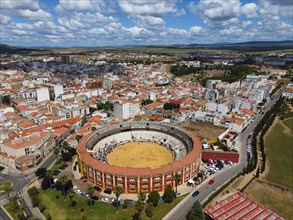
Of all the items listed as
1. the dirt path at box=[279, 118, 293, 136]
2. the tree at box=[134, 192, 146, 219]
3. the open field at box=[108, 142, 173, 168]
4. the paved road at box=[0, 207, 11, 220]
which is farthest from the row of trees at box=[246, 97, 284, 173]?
the paved road at box=[0, 207, 11, 220]

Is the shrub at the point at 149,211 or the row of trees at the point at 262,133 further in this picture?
the row of trees at the point at 262,133

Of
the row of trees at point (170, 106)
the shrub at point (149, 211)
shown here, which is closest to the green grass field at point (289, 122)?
the row of trees at point (170, 106)

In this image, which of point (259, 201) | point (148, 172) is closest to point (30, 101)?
point (148, 172)

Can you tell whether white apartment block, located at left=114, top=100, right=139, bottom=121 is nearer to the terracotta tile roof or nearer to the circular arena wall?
the circular arena wall

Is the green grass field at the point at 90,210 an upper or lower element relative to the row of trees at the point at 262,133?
lower

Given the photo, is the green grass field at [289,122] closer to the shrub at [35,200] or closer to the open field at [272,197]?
the open field at [272,197]

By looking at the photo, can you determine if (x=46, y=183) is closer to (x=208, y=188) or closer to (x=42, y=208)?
(x=42, y=208)
